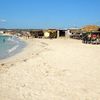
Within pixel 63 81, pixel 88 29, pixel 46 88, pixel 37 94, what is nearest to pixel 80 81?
pixel 63 81

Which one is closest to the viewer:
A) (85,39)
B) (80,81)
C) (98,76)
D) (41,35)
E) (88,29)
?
(80,81)

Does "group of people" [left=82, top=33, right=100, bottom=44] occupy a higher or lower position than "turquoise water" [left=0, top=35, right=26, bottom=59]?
higher

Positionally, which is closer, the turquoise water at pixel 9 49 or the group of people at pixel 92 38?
the turquoise water at pixel 9 49

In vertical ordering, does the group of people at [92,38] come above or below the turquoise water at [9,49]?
above

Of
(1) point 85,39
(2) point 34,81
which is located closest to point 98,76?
(2) point 34,81

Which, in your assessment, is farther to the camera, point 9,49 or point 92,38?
point 92,38

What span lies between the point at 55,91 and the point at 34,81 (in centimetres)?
175

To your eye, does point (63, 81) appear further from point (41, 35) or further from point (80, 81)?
point (41, 35)

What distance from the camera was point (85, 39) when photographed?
39.5 meters

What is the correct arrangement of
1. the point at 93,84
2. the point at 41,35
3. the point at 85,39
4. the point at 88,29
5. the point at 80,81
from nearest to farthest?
the point at 93,84 < the point at 80,81 < the point at 85,39 < the point at 88,29 < the point at 41,35

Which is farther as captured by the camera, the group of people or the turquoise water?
the group of people

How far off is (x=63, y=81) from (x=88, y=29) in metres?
35.2

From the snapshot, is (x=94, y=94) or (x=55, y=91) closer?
(x=94, y=94)

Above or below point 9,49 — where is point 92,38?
above
